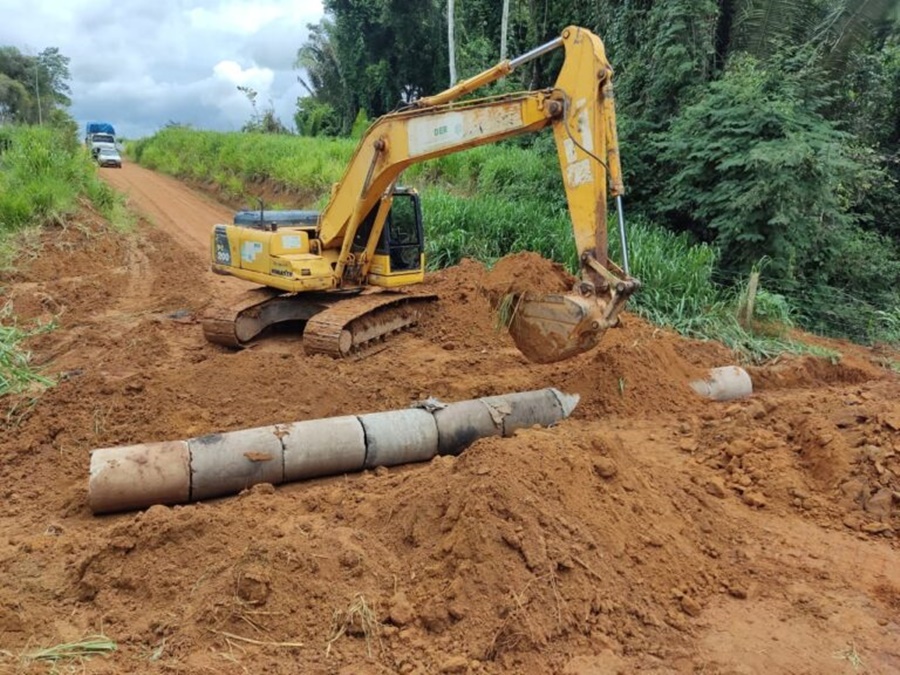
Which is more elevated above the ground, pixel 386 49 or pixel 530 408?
pixel 386 49

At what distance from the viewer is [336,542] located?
3959 millimetres

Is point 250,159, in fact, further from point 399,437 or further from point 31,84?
point 31,84

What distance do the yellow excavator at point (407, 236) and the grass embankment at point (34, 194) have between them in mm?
2196

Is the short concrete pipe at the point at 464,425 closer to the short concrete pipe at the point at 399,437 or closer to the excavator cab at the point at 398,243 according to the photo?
the short concrete pipe at the point at 399,437

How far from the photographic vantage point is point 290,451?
5.04 meters

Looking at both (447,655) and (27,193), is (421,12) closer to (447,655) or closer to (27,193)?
(27,193)

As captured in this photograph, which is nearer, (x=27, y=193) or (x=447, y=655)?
(x=447, y=655)

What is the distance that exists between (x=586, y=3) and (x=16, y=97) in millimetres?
41732

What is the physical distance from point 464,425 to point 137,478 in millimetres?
2409

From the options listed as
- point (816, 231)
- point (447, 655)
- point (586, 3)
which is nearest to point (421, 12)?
point (586, 3)

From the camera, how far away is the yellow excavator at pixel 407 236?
18.2 feet

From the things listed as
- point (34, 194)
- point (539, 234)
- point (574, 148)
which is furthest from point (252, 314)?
point (34, 194)

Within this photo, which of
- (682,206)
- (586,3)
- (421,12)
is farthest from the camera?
(421,12)

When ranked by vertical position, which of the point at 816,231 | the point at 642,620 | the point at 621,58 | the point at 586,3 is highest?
the point at 586,3
